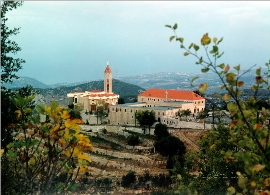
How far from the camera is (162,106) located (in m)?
22.0

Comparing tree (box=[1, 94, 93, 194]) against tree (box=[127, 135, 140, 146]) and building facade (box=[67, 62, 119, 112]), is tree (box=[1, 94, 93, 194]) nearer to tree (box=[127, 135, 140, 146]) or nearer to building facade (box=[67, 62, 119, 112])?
tree (box=[127, 135, 140, 146])

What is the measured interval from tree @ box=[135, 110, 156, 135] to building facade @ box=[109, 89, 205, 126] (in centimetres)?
73

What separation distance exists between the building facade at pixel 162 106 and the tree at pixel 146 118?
2.40ft

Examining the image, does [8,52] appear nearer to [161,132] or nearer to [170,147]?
[170,147]

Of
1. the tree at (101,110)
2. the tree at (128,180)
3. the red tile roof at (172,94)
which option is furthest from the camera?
the red tile roof at (172,94)

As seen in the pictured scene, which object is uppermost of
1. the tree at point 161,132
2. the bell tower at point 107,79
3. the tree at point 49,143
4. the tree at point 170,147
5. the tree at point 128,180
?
the bell tower at point 107,79

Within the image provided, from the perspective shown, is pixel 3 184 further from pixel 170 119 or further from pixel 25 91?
pixel 170 119

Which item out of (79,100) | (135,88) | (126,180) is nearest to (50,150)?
(126,180)

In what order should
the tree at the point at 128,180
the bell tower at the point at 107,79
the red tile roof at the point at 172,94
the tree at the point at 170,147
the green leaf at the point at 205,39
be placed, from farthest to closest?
the bell tower at the point at 107,79, the red tile roof at the point at 172,94, the tree at the point at 170,147, the tree at the point at 128,180, the green leaf at the point at 205,39

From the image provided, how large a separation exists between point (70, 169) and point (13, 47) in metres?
1.22

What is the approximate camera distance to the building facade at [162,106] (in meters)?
19.4

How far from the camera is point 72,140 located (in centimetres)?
147

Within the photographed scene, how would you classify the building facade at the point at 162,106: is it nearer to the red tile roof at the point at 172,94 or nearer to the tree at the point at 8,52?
the red tile roof at the point at 172,94

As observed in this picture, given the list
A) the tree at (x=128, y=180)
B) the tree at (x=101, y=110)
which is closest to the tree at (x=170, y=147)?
the tree at (x=128, y=180)
